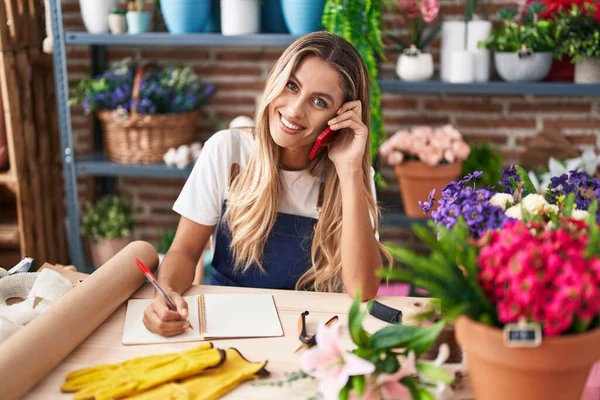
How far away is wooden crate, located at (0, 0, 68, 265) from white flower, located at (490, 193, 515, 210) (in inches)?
94.8

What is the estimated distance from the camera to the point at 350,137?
1.84m

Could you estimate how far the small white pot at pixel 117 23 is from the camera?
3031 millimetres

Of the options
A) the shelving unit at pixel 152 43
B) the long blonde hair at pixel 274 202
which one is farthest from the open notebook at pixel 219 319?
the shelving unit at pixel 152 43

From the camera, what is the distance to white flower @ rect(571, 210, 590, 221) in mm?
1077

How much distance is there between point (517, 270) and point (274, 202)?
105 cm

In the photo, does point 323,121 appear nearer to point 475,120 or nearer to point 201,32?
point 201,32

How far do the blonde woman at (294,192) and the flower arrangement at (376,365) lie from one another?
0.59m

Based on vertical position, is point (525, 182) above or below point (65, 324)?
above

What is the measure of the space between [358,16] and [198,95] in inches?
32.1

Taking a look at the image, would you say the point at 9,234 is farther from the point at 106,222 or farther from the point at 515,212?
the point at 515,212

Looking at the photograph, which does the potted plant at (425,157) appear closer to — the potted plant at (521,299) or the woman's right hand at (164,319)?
the woman's right hand at (164,319)

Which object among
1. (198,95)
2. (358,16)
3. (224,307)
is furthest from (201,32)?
(224,307)

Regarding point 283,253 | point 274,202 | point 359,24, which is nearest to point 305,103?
point 274,202

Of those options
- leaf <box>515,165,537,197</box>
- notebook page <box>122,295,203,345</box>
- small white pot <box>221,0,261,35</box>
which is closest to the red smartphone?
notebook page <box>122,295,203,345</box>
